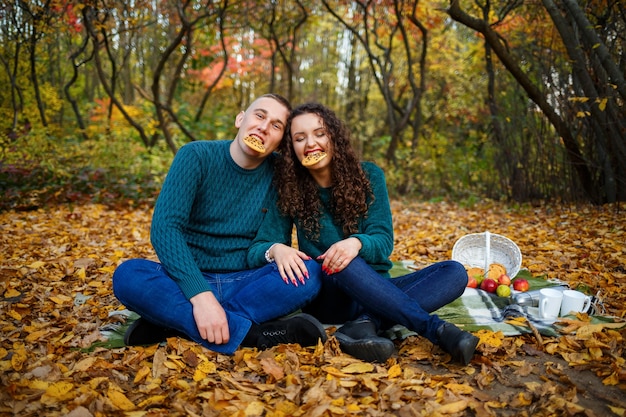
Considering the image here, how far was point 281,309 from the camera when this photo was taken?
2.13m

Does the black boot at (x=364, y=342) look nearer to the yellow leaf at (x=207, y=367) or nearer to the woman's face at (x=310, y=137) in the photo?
the yellow leaf at (x=207, y=367)

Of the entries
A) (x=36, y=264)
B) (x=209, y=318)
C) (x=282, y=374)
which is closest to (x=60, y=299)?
(x=36, y=264)

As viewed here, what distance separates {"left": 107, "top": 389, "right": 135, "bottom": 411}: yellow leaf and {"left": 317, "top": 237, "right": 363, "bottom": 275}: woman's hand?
899 mm

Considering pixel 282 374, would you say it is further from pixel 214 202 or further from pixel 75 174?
pixel 75 174

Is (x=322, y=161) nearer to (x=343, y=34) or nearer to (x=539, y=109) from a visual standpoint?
(x=539, y=109)

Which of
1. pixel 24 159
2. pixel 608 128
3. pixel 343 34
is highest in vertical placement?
pixel 343 34

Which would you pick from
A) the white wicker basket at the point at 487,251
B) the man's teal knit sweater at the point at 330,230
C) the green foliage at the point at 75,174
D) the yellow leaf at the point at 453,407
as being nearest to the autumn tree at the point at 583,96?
the white wicker basket at the point at 487,251

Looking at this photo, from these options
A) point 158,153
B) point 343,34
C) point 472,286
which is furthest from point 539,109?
point 343,34

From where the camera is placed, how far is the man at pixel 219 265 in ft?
6.64

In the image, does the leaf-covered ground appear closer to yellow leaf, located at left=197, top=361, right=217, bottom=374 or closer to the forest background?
yellow leaf, located at left=197, top=361, right=217, bottom=374

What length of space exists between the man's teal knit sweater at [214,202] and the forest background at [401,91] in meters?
2.87

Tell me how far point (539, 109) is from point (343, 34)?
9122 mm

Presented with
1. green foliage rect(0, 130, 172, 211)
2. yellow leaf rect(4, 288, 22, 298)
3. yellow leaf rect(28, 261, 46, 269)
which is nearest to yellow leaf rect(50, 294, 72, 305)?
yellow leaf rect(4, 288, 22, 298)

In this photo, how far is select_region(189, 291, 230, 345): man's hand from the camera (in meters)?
1.96
